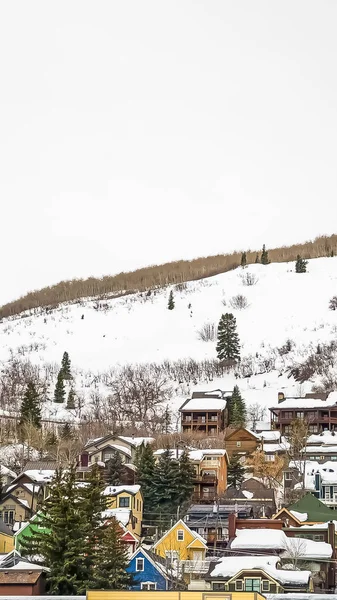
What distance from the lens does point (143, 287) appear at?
189375mm

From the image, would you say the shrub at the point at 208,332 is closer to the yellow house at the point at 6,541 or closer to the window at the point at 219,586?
the yellow house at the point at 6,541

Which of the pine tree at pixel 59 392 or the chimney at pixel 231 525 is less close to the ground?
the pine tree at pixel 59 392

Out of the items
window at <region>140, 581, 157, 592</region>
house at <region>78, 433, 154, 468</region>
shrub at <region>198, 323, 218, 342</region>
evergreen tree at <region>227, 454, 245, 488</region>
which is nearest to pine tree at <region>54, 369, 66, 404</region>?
shrub at <region>198, 323, 218, 342</region>

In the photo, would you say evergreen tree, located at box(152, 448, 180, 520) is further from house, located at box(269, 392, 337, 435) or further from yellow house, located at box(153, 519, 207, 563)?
house, located at box(269, 392, 337, 435)

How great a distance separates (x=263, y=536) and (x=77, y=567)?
46.4 ft

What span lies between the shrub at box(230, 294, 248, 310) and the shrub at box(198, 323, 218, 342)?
29.1 feet

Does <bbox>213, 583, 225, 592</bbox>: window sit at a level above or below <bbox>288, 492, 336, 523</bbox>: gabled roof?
above

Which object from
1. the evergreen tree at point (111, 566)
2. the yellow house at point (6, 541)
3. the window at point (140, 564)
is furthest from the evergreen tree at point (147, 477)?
the evergreen tree at point (111, 566)

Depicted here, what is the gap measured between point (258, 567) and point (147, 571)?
6.40 meters

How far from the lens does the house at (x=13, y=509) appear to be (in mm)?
68438

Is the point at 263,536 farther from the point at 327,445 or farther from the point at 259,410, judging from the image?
the point at 259,410

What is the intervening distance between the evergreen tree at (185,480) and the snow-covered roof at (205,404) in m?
26.3

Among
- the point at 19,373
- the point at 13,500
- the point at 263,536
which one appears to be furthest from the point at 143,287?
the point at 263,536

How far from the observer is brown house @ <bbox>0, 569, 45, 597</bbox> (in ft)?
138
